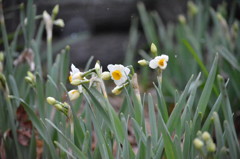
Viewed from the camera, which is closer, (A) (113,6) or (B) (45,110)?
(B) (45,110)

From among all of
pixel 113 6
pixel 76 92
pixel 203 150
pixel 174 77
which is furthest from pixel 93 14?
pixel 203 150

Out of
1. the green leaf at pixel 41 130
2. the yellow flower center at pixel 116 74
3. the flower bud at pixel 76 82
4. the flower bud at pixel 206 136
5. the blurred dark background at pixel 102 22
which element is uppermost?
the flower bud at pixel 76 82

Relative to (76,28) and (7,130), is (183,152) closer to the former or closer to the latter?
(7,130)

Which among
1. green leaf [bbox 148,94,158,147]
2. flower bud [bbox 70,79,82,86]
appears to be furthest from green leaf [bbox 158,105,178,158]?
flower bud [bbox 70,79,82,86]

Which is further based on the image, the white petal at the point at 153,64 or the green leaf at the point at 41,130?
the green leaf at the point at 41,130

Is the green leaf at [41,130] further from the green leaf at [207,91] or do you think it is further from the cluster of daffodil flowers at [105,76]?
the green leaf at [207,91]

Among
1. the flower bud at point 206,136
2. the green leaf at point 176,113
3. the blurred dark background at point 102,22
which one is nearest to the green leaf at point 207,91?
the green leaf at point 176,113
